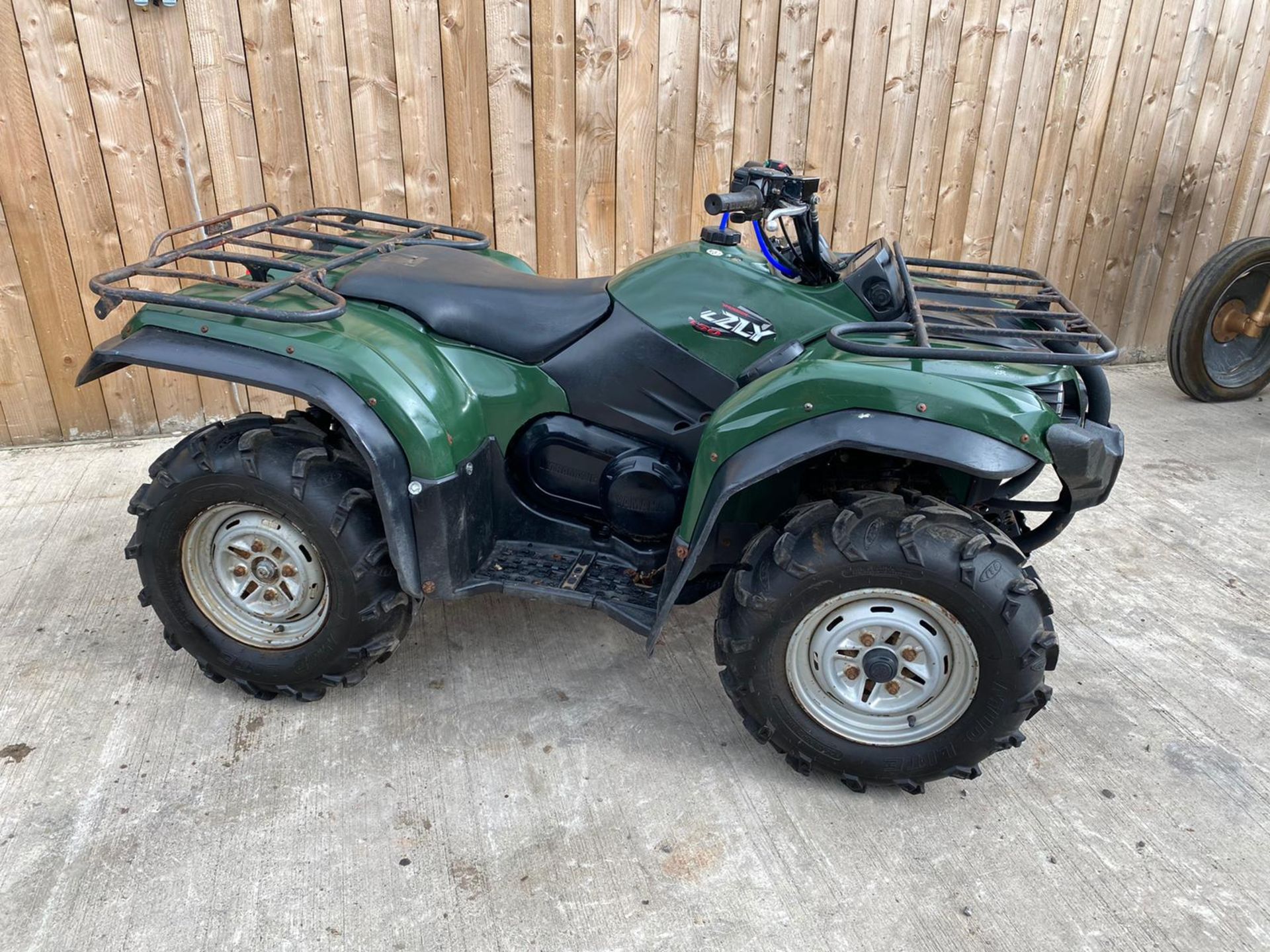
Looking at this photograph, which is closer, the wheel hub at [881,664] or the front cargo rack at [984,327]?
the front cargo rack at [984,327]

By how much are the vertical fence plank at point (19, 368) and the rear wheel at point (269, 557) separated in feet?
7.67

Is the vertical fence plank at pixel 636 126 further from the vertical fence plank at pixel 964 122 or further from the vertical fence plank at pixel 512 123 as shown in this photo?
the vertical fence plank at pixel 964 122

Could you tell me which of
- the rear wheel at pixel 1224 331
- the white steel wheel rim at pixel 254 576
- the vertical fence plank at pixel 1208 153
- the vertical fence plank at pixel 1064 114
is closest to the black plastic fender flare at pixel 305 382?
the white steel wheel rim at pixel 254 576

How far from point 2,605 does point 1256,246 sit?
20.6ft

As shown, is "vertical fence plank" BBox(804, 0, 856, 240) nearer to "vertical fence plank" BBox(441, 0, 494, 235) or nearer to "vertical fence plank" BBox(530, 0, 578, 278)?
"vertical fence plank" BBox(530, 0, 578, 278)

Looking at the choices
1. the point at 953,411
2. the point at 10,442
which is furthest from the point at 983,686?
the point at 10,442

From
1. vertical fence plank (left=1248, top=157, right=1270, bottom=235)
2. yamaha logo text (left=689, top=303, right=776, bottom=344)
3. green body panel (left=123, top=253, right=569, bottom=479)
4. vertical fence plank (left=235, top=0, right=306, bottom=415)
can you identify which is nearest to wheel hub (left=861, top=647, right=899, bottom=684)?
yamaha logo text (left=689, top=303, right=776, bottom=344)

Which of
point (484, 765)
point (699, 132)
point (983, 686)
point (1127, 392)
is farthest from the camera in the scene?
point (1127, 392)

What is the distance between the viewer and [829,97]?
5.00 m

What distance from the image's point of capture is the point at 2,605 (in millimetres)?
3260

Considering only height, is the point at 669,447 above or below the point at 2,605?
above

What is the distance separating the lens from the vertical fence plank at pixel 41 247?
3982 mm

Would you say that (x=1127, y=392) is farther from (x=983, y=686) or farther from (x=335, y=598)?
(x=335, y=598)

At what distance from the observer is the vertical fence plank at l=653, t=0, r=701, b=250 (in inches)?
183
